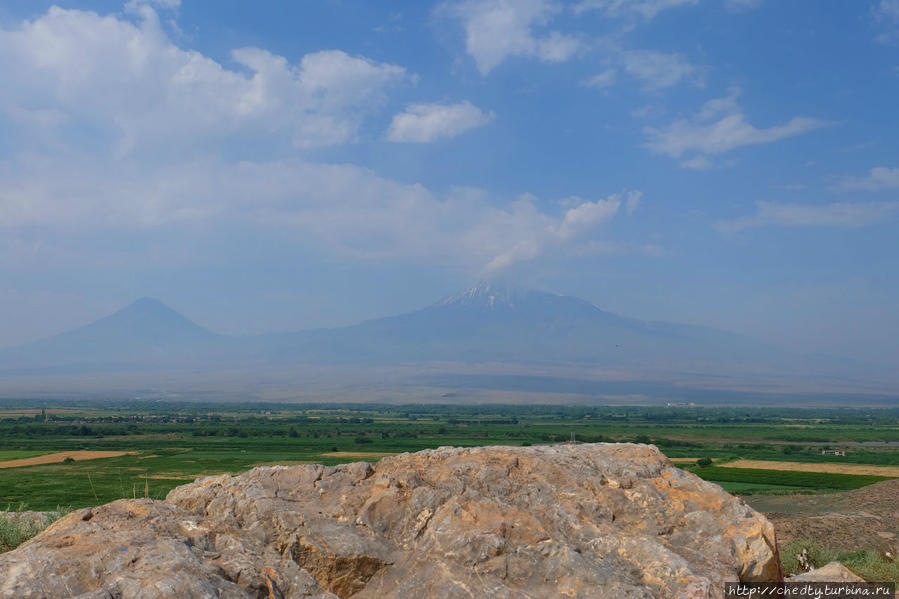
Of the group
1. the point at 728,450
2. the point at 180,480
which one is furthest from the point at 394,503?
the point at 728,450

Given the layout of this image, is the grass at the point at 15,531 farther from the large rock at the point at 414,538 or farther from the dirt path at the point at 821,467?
the dirt path at the point at 821,467

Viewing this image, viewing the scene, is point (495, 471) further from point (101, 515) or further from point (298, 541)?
point (101, 515)

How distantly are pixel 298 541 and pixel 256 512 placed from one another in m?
0.62

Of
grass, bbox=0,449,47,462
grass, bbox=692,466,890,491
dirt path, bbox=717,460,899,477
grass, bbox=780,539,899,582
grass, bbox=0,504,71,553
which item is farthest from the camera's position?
grass, bbox=0,449,47,462

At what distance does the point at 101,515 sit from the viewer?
6.27 meters

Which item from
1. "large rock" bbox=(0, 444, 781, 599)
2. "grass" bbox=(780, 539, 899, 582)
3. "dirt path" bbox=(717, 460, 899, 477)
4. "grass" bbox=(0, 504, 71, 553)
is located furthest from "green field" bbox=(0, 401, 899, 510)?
"large rock" bbox=(0, 444, 781, 599)

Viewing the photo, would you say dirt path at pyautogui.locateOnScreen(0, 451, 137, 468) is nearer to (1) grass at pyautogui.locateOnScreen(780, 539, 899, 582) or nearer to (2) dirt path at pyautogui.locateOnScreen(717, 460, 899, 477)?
(2) dirt path at pyautogui.locateOnScreen(717, 460, 899, 477)

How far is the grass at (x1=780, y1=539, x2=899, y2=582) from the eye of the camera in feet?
45.3

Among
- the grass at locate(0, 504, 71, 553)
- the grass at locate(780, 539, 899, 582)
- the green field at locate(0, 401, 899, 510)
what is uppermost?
the grass at locate(0, 504, 71, 553)

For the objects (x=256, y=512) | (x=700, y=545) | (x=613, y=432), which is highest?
(x=256, y=512)

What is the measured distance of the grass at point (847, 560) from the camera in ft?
45.3

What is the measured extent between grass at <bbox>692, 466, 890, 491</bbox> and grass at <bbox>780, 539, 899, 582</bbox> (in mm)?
35752

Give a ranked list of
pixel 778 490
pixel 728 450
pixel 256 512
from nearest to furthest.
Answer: pixel 256 512 < pixel 778 490 < pixel 728 450

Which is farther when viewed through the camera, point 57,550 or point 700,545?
point 700,545
